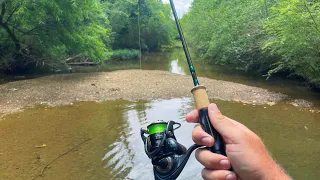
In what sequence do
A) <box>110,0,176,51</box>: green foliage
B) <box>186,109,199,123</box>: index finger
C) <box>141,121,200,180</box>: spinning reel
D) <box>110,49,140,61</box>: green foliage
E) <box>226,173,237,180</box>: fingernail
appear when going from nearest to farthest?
1. <box>226,173,237,180</box>: fingernail
2. <box>186,109,199,123</box>: index finger
3. <box>141,121,200,180</box>: spinning reel
4. <box>110,49,140,61</box>: green foliage
5. <box>110,0,176,51</box>: green foliage

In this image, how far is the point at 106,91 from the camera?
15.0 meters

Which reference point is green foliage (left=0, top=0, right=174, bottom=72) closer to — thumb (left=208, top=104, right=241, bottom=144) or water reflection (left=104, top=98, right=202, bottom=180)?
water reflection (left=104, top=98, right=202, bottom=180)

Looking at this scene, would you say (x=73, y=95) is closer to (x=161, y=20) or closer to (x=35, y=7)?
(x=35, y=7)

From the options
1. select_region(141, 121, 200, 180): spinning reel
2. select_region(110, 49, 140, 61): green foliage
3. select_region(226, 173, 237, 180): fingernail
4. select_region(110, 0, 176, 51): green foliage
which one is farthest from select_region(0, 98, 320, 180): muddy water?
select_region(110, 0, 176, 51): green foliage

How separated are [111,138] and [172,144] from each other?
720 cm

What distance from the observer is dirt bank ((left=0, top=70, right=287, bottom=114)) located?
520 inches

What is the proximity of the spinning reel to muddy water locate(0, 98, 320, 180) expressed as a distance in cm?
473

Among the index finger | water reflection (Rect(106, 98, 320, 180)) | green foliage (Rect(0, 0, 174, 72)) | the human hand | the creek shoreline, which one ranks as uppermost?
green foliage (Rect(0, 0, 174, 72))

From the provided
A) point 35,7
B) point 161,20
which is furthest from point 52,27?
point 161,20

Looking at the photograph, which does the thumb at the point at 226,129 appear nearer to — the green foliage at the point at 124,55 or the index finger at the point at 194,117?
the index finger at the point at 194,117

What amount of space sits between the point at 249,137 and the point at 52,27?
17925mm

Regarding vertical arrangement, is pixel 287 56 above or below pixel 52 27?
below

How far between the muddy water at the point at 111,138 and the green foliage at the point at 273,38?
263 cm

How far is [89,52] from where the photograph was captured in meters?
20.0
